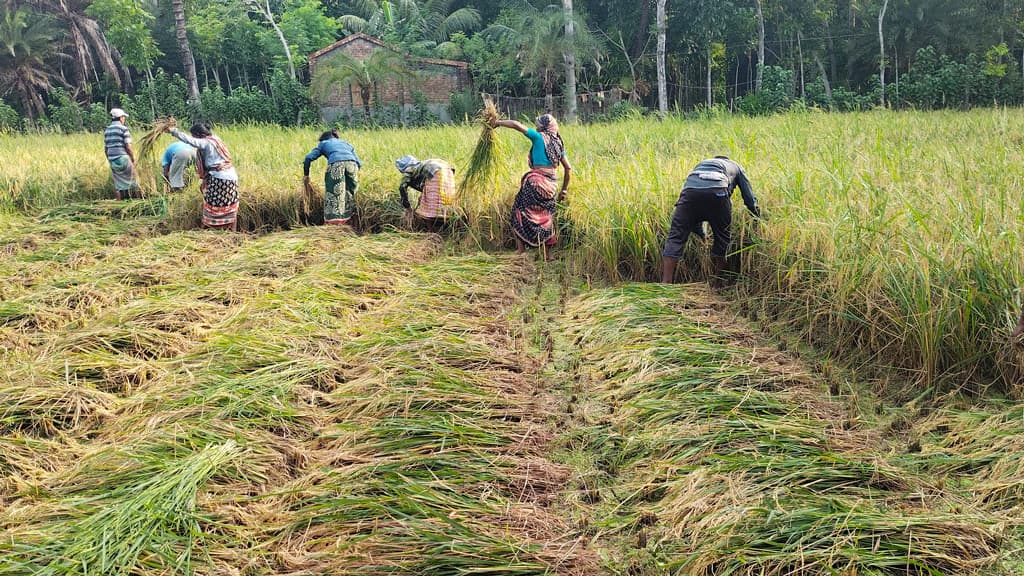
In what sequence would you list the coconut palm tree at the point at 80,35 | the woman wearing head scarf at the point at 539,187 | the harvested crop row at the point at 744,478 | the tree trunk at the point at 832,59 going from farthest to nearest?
1. the coconut palm tree at the point at 80,35
2. the tree trunk at the point at 832,59
3. the woman wearing head scarf at the point at 539,187
4. the harvested crop row at the point at 744,478

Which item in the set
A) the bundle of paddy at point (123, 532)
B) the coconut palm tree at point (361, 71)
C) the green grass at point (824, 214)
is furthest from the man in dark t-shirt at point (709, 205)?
the coconut palm tree at point (361, 71)

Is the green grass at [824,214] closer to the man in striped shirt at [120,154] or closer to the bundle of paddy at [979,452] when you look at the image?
the bundle of paddy at [979,452]

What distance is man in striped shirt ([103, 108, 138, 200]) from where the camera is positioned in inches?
288

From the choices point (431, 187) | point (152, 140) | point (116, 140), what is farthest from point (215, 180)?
point (431, 187)

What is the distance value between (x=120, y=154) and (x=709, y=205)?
19.7 ft

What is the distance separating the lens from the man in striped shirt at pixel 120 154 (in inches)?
288

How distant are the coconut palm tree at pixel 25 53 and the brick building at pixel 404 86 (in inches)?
323

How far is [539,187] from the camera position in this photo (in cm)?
548

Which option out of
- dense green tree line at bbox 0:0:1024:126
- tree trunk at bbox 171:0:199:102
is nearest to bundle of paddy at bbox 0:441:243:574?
dense green tree line at bbox 0:0:1024:126

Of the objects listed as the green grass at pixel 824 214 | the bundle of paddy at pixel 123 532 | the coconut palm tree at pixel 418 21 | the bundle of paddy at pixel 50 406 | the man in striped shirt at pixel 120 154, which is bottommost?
the bundle of paddy at pixel 123 532

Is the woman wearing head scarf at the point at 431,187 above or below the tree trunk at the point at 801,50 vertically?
below

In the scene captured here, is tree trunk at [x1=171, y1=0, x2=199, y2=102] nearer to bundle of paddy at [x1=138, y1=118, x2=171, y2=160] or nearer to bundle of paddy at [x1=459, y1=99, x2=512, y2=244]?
bundle of paddy at [x1=138, y1=118, x2=171, y2=160]

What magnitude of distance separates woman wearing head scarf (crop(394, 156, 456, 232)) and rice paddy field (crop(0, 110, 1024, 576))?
0.71 metres

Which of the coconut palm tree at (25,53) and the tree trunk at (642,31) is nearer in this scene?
the tree trunk at (642,31)
